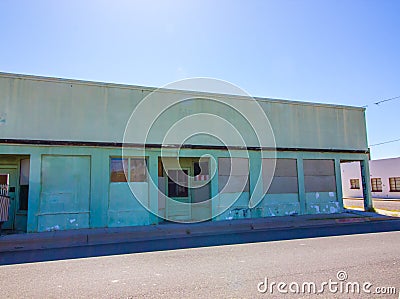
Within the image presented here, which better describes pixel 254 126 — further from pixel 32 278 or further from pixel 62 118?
pixel 32 278

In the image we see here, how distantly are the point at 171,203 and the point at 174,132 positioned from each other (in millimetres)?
2930

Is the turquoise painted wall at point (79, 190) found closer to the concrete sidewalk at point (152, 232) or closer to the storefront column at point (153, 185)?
the storefront column at point (153, 185)

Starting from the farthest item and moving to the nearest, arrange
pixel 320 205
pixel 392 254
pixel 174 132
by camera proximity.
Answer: pixel 320 205 → pixel 174 132 → pixel 392 254

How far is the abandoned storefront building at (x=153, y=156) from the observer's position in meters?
12.1

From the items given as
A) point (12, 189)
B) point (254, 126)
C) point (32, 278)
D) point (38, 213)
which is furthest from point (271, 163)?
point (32, 278)

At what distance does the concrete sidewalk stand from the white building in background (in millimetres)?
19319

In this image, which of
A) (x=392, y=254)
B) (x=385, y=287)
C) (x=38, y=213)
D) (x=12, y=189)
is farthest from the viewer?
(x=12, y=189)

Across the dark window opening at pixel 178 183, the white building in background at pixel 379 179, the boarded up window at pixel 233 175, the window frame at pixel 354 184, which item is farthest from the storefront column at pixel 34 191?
the window frame at pixel 354 184

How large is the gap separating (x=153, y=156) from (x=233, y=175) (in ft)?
11.4

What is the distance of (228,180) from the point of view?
48.3 feet

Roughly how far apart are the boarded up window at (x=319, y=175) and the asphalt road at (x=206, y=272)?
765 cm

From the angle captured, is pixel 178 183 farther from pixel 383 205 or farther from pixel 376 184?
pixel 376 184

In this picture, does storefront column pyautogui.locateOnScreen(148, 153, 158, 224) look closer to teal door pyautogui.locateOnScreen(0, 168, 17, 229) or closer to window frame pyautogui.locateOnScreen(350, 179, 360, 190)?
teal door pyautogui.locateOnScreen(0, 168, 17, 229)

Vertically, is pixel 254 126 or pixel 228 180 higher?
pixel 254 126
